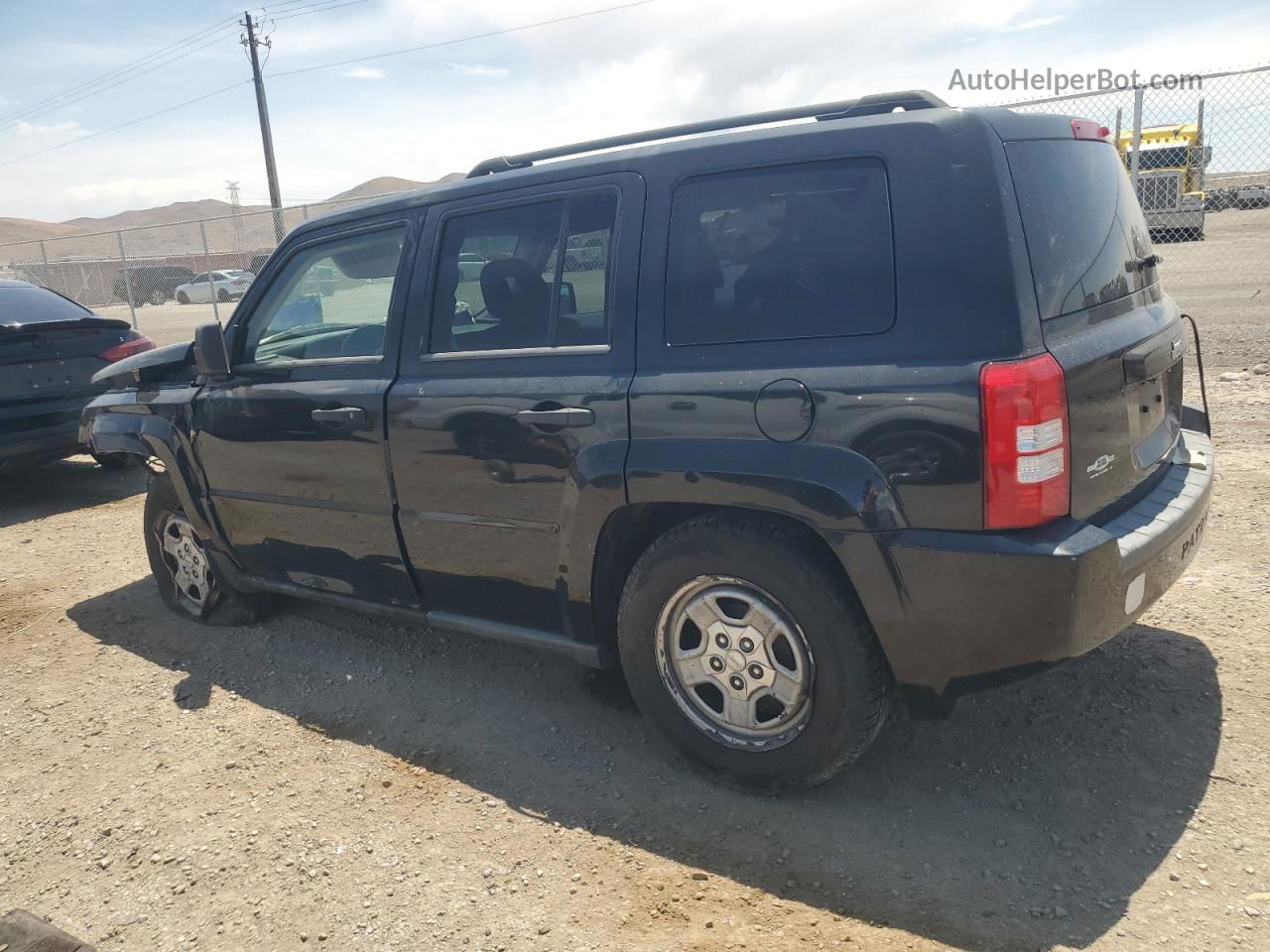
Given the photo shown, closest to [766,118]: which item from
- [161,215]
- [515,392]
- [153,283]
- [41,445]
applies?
[515,392]

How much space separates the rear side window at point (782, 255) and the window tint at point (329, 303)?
1.35 meters

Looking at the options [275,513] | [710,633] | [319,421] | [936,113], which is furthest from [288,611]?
[936,113]

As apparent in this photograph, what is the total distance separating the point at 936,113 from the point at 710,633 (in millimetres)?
1629

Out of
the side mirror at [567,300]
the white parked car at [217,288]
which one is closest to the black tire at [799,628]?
the side mirror at [567,300]

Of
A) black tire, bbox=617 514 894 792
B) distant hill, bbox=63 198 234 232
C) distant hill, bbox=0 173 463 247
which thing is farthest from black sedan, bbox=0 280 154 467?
→ distant hill, bbox=63 198 234 232

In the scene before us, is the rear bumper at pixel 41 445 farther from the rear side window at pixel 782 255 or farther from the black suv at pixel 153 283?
the black suv at pixel 153 283

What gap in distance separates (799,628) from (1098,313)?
125 cm

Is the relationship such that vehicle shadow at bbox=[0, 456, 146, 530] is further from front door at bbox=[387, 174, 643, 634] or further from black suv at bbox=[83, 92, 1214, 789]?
front door at bbox=[387, 174, 643, 634]

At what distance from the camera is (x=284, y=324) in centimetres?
411

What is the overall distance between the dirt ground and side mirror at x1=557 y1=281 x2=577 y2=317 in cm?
153

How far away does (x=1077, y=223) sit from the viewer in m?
2.75

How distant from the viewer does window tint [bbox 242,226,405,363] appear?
3756mm

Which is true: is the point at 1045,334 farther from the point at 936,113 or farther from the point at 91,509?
the point at 91,509

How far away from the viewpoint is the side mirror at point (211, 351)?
400 centimetres
